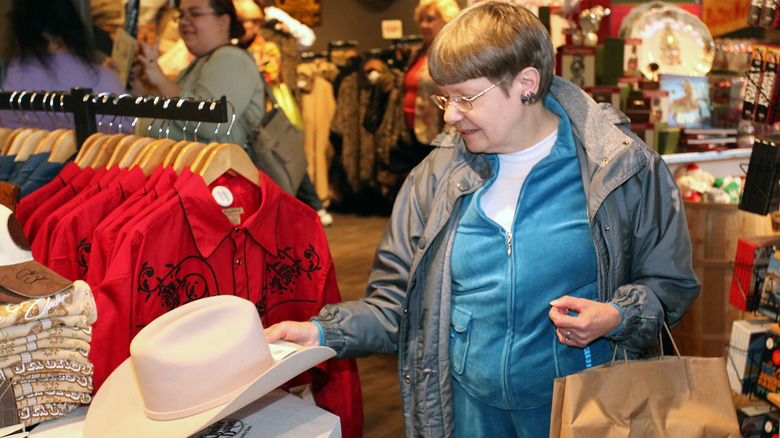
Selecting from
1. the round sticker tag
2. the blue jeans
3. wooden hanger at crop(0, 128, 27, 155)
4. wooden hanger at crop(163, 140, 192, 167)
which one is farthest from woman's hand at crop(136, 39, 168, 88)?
the blue jeans

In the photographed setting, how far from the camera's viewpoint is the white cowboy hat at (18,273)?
138 centimetres

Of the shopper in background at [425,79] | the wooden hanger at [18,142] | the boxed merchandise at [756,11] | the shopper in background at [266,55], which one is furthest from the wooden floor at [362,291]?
the boxed merchandise at [756,11]

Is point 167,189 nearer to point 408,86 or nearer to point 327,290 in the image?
point 327,290

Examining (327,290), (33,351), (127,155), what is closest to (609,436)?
(327,290)

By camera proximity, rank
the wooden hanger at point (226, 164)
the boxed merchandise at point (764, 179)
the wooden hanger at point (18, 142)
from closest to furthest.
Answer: the wooden hanger at point (226, 164)
the boxed merchandise at point (764, 179)
the wooden hanger at point (18, 142)

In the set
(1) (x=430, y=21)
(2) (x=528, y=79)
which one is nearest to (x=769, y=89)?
(2) (x=528, y=79)

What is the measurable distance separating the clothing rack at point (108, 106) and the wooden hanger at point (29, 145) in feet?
0.32

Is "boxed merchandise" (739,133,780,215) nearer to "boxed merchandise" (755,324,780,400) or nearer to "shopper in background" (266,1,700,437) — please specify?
"boxed merchandise" (755,324,780,400)

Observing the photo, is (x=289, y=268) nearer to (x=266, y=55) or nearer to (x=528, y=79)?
(x=528, y=79)

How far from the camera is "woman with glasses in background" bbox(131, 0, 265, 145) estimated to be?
315cm

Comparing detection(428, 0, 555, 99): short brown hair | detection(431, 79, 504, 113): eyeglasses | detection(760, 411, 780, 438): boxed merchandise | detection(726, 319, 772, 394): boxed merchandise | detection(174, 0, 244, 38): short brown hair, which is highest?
detection(174, 0, 244, 38): short brown hair

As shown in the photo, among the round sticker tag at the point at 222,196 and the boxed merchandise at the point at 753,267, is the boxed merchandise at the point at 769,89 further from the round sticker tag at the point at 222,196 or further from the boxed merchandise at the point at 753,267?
the round sticker tag at the point at 222,196

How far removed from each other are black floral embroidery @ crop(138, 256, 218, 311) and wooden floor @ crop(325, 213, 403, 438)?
68.6 inches

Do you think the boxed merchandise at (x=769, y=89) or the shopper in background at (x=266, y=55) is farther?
the shopper in background at (x=266, y=55)
